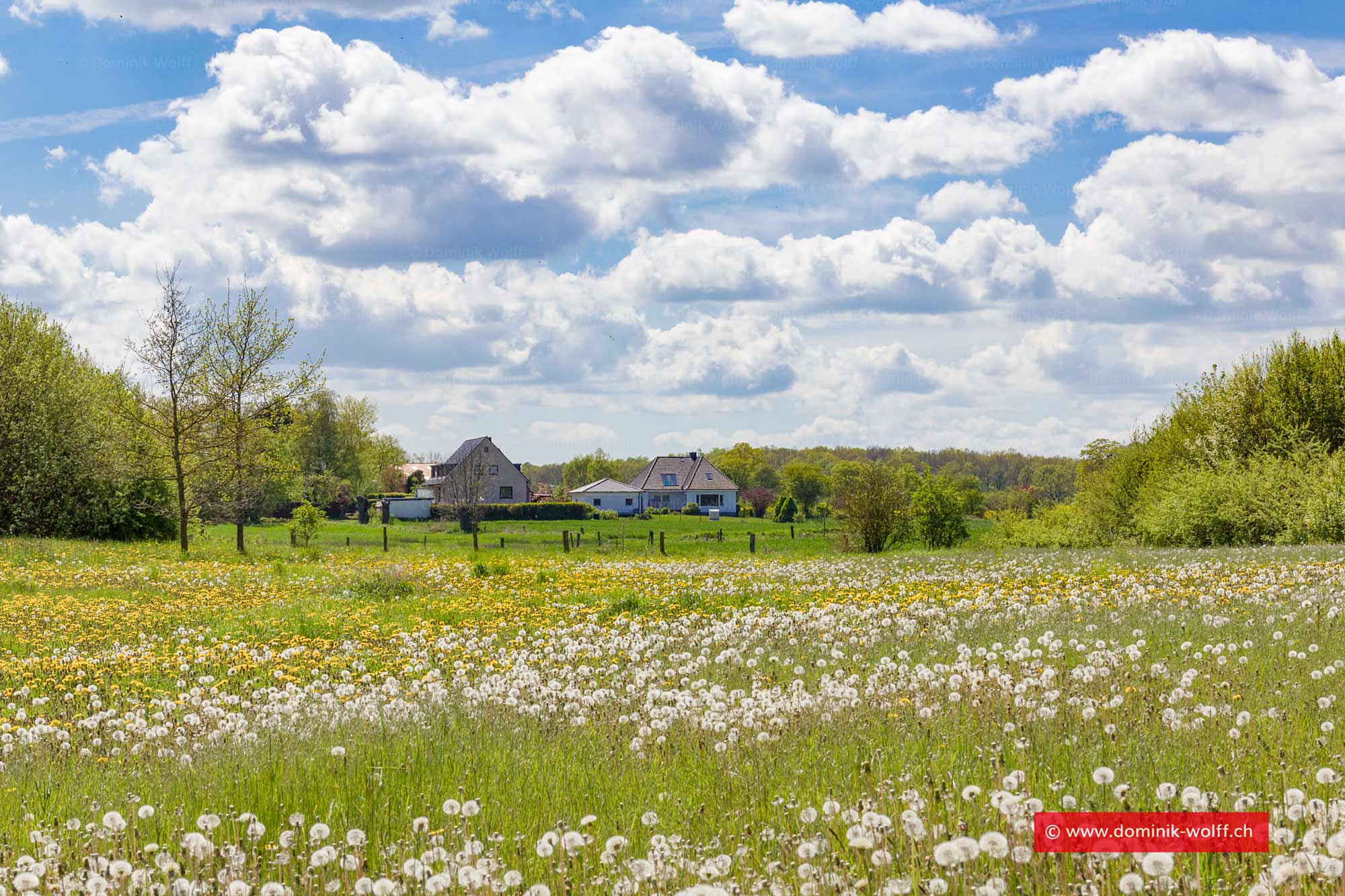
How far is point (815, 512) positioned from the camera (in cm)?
→ 10688

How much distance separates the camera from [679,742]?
23.5 ft

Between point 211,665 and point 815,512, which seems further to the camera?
point 815,512

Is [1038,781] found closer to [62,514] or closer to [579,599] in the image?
[579,599]

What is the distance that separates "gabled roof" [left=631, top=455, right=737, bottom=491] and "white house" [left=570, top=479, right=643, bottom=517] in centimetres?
153

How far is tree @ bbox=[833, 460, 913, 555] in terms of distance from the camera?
4253 cm

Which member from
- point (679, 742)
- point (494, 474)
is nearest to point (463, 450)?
point (494, 474)

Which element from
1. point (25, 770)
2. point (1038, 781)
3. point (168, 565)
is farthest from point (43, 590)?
point (1038, 781)

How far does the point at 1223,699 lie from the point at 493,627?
360 inches

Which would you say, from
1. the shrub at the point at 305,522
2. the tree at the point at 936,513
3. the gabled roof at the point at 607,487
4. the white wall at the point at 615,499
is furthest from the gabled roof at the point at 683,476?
the shrub at the point at 305,522

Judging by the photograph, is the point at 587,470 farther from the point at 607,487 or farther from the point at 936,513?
the point at 936,513

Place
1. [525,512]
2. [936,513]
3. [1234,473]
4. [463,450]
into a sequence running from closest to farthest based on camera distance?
[1234,473]
[936,513]
[525,512]
[463,450]

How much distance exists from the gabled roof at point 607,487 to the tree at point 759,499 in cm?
1456

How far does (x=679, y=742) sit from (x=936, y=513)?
38.1 m

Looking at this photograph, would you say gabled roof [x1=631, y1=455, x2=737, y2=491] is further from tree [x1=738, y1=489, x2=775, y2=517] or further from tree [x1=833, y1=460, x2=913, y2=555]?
tree [x1=833, y1=460, x2=913, y2=555]
